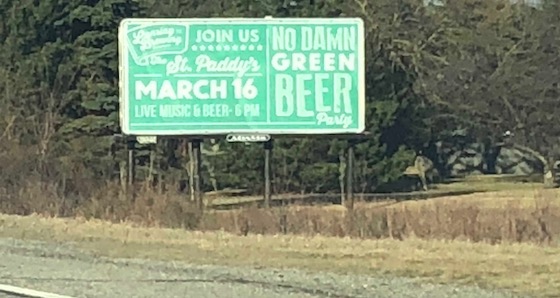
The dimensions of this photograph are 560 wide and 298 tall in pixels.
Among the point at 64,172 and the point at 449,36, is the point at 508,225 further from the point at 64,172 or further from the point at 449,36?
the point at 449,36

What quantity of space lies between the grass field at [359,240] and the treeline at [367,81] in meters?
16.2

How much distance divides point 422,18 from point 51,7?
60.5 ft

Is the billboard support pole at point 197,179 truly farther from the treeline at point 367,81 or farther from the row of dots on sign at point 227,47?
the treeline at point 367,81

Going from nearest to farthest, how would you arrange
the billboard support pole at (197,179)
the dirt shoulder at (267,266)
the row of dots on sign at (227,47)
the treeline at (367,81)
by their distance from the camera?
the dirt shoulder at (267,266)
the billboard support pole at (197,179)
the row of dots on sign at (227,47)
the treeline at (367,81)

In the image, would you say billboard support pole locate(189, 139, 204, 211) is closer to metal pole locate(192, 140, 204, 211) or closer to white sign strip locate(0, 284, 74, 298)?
metal pole locate(192, 140, 204, 211)

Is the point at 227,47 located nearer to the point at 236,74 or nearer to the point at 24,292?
the point at 236,74

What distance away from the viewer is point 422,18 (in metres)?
59.5

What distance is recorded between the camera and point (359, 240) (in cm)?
2116

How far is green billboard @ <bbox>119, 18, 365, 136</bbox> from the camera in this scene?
102 feet

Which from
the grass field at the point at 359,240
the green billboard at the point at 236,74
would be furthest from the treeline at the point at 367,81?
the grass field at the point at 359,240

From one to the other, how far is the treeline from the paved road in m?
25.3

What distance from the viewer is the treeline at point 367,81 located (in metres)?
49.2

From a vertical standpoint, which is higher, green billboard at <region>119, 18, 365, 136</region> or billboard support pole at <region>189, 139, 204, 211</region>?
green billboard at <region>119, 18, 365, 136</region>

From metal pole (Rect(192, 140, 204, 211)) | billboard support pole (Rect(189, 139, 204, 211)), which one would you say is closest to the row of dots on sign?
billboard support pole (Rect(189, 139, 204, 211))
